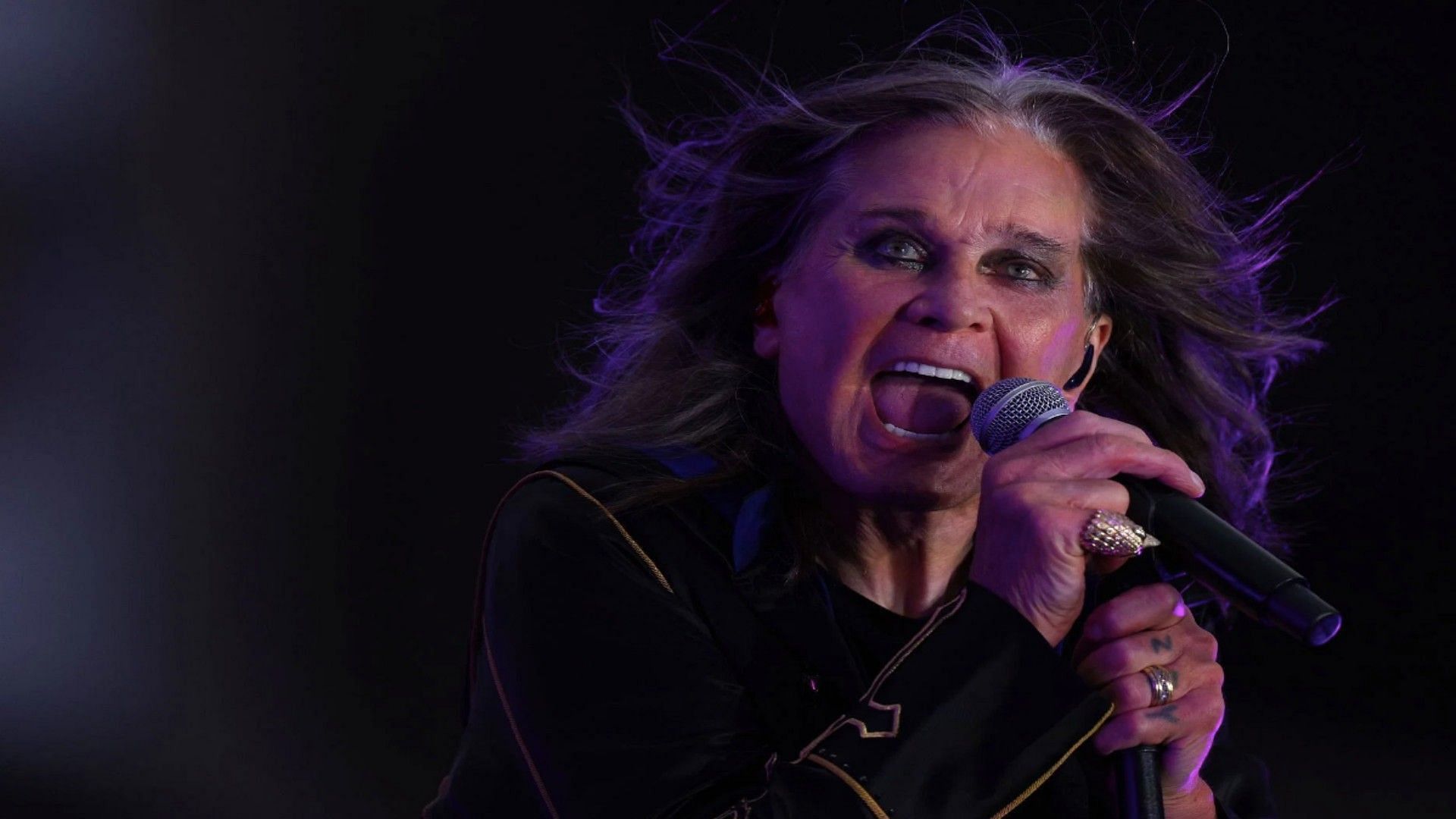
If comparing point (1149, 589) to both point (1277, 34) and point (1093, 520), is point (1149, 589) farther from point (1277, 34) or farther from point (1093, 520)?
point (1277, 34)

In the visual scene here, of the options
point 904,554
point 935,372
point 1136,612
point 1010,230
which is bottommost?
point 904,554

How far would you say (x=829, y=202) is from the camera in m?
1.84

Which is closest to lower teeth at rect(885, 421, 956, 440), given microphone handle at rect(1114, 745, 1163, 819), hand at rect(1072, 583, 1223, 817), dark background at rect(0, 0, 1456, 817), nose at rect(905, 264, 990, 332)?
nose at rect(905, 264, 990, 332)

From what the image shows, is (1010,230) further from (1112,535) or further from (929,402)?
(1112,535)

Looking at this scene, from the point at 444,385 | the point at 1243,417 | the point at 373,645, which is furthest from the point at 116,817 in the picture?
the point at 1243,417

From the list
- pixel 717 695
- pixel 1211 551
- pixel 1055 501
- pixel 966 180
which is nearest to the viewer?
pixel 1211 551

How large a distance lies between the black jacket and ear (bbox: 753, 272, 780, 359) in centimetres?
27

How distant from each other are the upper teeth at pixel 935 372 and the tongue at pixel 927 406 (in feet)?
0.04

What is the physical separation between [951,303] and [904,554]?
0.42 metres

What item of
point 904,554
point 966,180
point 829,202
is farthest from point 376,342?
point 966,180

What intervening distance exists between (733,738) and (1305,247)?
1.89 m

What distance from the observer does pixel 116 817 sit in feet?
8.34

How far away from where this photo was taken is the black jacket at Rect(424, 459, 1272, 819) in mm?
1234

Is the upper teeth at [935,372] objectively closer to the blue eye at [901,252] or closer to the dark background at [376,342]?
the blue eye at [901,252]
